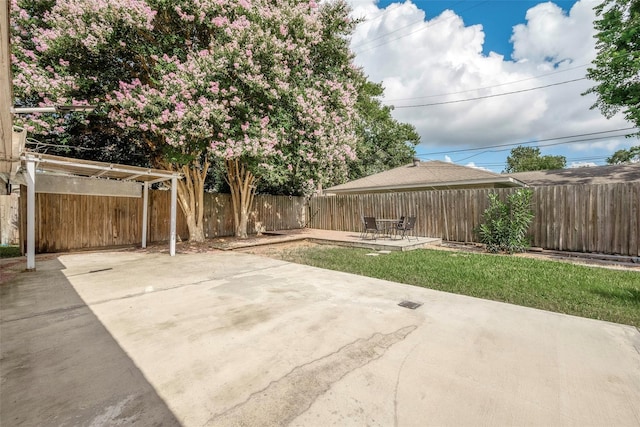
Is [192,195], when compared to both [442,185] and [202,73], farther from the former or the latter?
[442,185]

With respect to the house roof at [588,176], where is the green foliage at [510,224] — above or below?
below

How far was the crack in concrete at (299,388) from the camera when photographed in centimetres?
167

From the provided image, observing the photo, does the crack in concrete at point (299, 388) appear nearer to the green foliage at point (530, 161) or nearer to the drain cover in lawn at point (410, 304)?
the drain cover in lawn at point (410, 304)

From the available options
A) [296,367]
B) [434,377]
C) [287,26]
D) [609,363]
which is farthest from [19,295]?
[287,26]

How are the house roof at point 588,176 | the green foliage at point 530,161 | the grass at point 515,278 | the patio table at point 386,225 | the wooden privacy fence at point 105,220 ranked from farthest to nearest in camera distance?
the green foliage at point 530,161
the house roof at point 588,176
the patio table at point 386,225
the wooden privacy fence at point 105,220
the grass at point 515,278

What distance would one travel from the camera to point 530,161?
43.5 meters

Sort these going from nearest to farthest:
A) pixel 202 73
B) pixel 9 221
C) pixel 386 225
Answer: pixel 202 73 → pixel 9 221 → pixel 386 225

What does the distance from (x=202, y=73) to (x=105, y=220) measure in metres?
6.00

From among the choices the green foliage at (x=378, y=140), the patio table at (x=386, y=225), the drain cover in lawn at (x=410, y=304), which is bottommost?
the drain cover in lawn at (x=410, y=304)

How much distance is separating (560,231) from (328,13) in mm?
9332

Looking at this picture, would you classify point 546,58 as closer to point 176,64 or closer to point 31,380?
point 176,64

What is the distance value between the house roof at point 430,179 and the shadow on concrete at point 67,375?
37.5 feet

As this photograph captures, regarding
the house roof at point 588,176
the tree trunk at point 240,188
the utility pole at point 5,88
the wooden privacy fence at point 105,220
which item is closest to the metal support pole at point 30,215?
the utility pole at point 5,88

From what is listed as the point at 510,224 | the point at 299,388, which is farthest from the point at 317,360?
the point at 510,224
